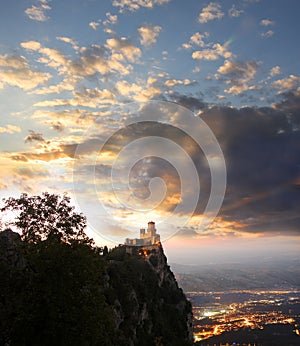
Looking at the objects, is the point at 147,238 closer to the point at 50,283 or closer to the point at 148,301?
the point at 148,301

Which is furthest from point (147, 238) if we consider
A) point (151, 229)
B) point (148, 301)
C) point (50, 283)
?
point (50, 283)

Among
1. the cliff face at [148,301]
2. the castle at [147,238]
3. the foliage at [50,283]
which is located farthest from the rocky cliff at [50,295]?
the castle at [147,238]

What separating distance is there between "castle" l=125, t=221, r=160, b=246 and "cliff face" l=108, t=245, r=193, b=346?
1925cm

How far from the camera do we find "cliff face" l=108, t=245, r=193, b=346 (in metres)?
59.4

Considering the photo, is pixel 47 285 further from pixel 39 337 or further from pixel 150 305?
pixel 150 305

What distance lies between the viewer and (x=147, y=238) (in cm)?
14938

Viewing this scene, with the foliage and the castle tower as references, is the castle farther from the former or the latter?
the foliage

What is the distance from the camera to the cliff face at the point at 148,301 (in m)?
59.4

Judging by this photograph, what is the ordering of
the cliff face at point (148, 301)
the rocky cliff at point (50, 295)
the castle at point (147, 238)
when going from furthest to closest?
the castle at point (147, 238), the cliff face at point (148, 301), the rocky cliff at point (50, 295)

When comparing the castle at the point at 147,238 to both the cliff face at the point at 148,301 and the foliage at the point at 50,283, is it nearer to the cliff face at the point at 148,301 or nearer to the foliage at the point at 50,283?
the cliff face at the point at 148,301

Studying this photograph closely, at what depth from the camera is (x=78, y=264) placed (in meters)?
21.0

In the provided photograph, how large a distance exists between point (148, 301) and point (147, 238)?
71.1 metres

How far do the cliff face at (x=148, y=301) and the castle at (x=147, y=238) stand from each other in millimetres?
19247

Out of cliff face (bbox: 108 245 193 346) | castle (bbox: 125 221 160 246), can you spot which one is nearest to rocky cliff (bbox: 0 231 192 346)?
cliff face (bbox: 108 245 193 346)
